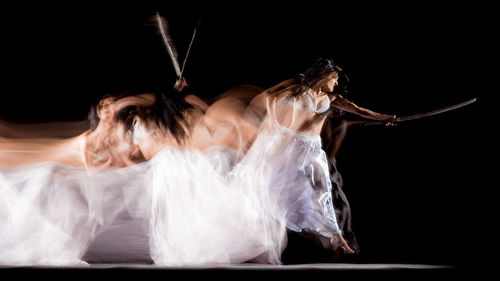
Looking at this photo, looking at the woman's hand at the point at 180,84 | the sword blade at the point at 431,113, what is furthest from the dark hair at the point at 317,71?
the woman's hand at the point at 180,84

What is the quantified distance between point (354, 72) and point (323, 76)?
403 millimetres

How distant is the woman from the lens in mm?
3236

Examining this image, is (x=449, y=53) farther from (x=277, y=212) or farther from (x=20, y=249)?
(x=20, y=249)

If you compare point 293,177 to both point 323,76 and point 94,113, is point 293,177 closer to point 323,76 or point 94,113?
point 323,76

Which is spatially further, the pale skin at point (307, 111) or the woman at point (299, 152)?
the pale skin at point (307, 111)

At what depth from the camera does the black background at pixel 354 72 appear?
360cm

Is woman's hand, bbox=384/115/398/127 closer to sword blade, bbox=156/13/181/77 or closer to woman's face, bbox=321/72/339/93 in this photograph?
woman's face, bbox=321/72/339/93

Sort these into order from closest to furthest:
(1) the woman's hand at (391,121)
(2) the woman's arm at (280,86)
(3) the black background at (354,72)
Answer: (1) the woman's hand at (391,121) → (2) the woman's arm at (280,86) → (3) the black background at (354,72)

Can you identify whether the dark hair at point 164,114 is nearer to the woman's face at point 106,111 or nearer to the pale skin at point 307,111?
the woman's face at point 106,111

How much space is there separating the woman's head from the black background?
0.27 m

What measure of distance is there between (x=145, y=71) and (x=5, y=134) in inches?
40.5

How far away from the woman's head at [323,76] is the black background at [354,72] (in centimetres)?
27

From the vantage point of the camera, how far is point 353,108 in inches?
134

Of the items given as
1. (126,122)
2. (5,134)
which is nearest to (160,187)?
(126,122)
